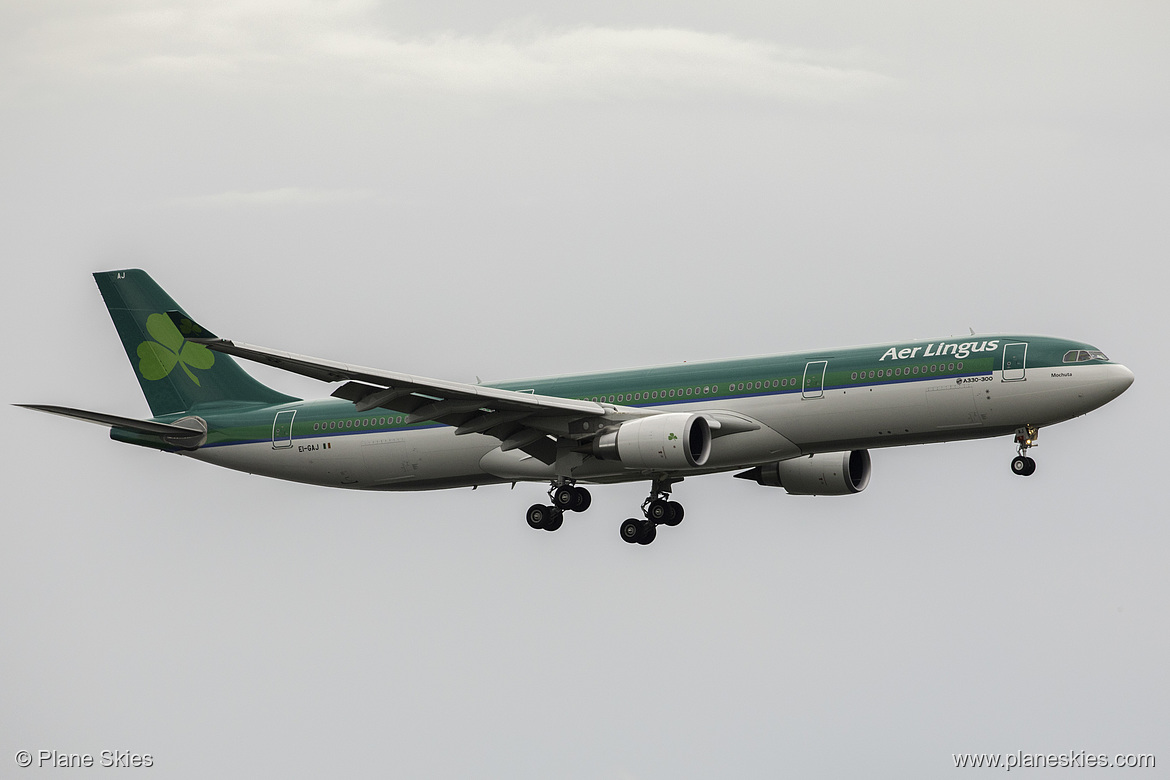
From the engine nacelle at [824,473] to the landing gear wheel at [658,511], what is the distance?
12.7 ft

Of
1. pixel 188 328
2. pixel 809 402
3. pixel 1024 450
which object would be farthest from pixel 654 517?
pixel 188 328

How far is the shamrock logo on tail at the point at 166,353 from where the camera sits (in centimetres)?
5288

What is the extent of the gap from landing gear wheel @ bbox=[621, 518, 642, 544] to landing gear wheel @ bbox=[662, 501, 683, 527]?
84cm

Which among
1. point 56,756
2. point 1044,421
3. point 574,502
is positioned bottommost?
point 56,756

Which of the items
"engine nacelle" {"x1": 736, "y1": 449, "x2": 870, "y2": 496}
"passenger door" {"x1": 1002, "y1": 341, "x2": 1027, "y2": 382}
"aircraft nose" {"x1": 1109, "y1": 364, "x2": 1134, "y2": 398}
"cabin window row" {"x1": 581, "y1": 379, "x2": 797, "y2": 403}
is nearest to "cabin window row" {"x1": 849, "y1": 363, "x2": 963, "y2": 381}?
"passenger door" {"x1": 1002, "y1": 341, "x2": 1027, "y2": 382}

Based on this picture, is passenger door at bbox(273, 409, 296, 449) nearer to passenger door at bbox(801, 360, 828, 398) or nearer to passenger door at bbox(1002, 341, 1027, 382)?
passenger door at bbox(801, 360, 828, 398)

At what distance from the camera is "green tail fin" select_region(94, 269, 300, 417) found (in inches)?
2076

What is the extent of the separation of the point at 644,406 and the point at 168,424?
1741 centimetres

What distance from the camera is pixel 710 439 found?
43.4 metres

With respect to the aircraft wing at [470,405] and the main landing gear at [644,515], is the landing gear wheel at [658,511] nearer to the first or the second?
the main landing gear at [644,515]

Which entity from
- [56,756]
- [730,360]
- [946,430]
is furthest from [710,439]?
[56,756]

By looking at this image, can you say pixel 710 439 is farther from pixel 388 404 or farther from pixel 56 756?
pixel 56 756

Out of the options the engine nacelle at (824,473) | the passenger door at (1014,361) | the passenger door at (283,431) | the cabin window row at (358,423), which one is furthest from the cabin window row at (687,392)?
the passenger door at (283,431)

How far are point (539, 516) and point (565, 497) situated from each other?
58.7 inches
